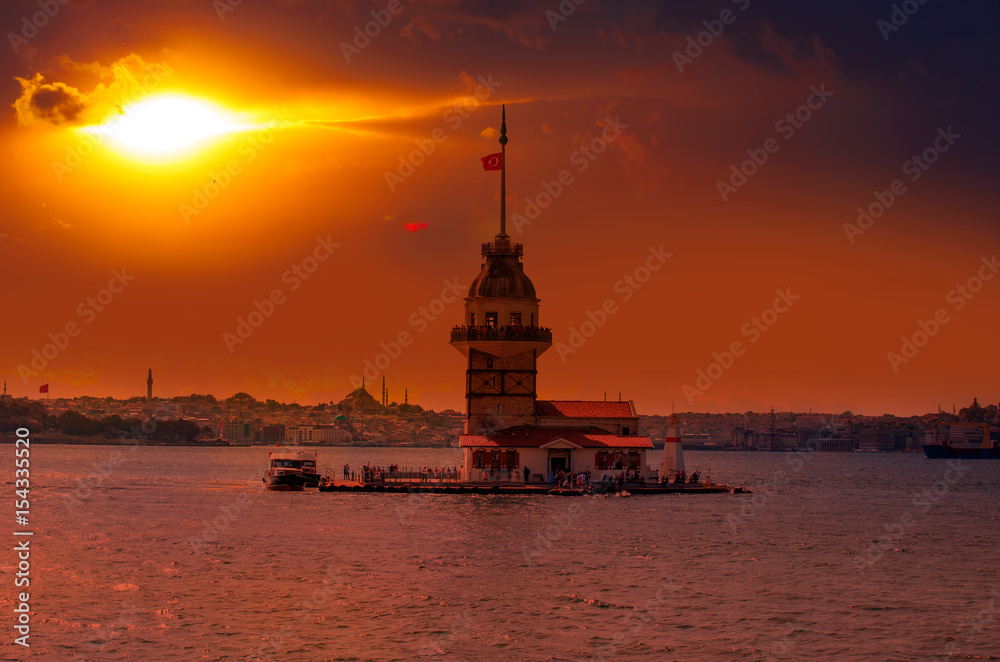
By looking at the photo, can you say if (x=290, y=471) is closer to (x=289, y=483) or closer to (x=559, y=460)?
(x=289, y=483)

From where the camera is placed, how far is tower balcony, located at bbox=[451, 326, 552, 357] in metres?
90.6

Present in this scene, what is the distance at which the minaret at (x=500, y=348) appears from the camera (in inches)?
3578

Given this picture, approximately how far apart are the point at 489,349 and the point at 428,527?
30.2 metres

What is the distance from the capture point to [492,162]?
91.6 metres

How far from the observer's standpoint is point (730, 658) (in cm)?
3288

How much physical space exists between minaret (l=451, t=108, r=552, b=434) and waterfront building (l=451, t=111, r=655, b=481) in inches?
2.9

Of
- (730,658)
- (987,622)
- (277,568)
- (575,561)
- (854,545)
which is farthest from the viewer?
(854,545)

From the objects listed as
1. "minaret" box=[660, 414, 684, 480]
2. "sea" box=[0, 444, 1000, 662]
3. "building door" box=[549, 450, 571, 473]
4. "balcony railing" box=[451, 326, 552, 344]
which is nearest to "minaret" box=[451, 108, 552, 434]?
"balcony railing" box=[451, 326, 552, 344]

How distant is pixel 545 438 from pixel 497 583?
43427 millimetres

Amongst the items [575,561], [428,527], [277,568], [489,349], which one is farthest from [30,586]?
[489,349]

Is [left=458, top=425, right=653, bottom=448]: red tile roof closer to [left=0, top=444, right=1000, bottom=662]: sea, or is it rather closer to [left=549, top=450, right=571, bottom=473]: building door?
[left=549, top=450, right=571, bottom=473]: building door

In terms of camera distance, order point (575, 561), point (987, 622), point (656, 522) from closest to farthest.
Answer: point (987, 622) < point (575, 561) < point (656, 522)

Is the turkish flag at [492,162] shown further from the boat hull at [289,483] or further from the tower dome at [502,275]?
the boat hull at [289,483]

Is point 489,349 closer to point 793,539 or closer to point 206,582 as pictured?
point 793,539
